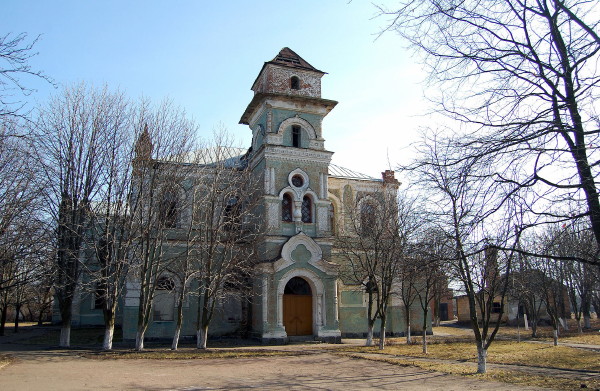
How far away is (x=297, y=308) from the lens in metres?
25.2

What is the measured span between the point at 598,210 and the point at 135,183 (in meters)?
18.5

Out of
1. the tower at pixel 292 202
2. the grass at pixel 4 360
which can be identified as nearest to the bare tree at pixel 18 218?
the grass at pixel 4 360

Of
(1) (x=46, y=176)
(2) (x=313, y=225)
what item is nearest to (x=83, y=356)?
(1) (x=46, y=176)

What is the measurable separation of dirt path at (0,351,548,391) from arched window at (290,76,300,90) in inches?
627

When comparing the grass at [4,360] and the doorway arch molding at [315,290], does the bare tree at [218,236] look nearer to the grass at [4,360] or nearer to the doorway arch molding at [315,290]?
the doorway arch molding at [315,290]

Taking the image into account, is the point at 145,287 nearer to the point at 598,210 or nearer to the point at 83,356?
the point at 83,356

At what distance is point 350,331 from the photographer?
1084 inches

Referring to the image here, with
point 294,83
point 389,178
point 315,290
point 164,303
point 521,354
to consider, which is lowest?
point 521,354

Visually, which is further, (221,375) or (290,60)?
(290,60)

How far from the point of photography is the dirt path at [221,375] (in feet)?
37.1

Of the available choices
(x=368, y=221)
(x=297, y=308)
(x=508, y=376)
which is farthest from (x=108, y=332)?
(x=508, y=376)

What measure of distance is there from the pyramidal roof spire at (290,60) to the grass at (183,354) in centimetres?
1575

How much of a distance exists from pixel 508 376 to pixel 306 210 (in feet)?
50.3

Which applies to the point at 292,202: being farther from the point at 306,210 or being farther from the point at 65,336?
the point at 65,336
